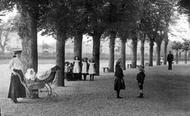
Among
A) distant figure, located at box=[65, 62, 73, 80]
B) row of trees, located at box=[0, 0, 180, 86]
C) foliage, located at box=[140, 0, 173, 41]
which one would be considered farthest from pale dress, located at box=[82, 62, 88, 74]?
foliage, located at box=[140, 0, 173, 41]

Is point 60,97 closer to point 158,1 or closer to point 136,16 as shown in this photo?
point 136,16

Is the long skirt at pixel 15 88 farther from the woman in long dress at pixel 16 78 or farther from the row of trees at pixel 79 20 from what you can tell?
the row of trees at pixel 79 20

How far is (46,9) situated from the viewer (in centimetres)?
1867

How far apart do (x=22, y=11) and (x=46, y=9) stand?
3.41ft

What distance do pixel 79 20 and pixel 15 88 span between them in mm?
11700

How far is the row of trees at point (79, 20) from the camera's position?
60.7 feet

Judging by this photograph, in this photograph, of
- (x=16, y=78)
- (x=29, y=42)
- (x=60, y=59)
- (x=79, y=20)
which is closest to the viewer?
(x=16, y=78)

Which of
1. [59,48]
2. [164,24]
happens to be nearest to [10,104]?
[59,48]

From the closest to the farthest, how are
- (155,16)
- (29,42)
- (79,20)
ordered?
1. (29,42)
2. (79,20)
3. (155,16)

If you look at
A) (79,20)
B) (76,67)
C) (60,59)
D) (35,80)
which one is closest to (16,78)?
(35,80)

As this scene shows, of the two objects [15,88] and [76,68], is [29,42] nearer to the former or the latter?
[15,88]

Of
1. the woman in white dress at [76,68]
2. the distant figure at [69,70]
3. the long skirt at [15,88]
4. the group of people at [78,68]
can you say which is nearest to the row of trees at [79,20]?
the woman in white dress at [76,68]

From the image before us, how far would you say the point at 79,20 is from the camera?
26875mm

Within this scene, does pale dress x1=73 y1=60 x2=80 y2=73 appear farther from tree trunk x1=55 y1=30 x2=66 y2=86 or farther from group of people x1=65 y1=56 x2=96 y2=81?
tree trunk x1=55 y1=30 x2=66 y2=86
